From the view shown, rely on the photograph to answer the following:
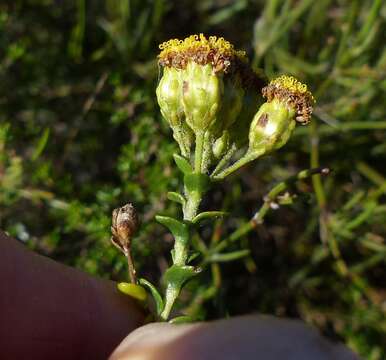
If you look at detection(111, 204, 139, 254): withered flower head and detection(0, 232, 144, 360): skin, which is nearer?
detection(111, 204, 139, 254): withered flower head

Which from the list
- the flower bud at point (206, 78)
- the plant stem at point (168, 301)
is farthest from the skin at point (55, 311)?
the flower bud at point (206, 78)

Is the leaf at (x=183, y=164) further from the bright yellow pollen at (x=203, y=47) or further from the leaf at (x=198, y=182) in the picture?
the bright yellow pollen at (x=203, y=47)

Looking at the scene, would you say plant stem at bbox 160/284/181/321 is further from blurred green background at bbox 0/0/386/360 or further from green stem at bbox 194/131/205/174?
blurred green background at bbox 0/0/386/360

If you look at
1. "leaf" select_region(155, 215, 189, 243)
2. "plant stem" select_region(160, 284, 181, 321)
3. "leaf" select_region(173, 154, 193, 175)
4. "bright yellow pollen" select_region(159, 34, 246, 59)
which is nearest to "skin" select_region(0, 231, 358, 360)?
"plant stem" select_region(160, 284, 181, 321)

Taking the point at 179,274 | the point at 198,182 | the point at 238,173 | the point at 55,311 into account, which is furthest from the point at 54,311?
the point at 238,173

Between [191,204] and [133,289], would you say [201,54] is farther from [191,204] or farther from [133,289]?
[133,289]
